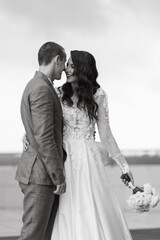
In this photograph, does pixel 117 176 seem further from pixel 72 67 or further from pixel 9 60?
pixel 72 67

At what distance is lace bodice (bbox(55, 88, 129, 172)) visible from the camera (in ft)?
10.9

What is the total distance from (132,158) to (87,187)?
12.2 m

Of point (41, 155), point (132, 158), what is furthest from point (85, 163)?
point (132, 158)

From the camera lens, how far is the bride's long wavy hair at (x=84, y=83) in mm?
3242

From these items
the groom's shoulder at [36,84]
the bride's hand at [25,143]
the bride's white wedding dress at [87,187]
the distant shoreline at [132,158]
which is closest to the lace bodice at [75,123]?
the bride's white wedding dress at [87,187]

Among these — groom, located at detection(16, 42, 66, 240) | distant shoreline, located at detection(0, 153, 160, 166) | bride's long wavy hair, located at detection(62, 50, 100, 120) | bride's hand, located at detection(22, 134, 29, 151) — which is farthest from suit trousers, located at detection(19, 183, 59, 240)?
Result: distant shoreline, located at detection(0, 153, 160, 166)

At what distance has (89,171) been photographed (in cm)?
334

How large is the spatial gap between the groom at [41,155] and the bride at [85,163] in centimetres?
28

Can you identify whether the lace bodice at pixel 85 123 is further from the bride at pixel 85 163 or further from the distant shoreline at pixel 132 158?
the distant shoreline at pixel 132 158

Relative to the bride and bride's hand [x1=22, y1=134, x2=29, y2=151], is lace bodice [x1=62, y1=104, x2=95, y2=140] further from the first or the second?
bride's hand [x1=22, y1=134, x2=29, y2=151]

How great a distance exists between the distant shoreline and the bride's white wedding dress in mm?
8894

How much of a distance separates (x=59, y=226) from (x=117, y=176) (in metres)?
8.57

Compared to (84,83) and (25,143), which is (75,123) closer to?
(84,83)

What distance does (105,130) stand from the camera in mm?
3383
